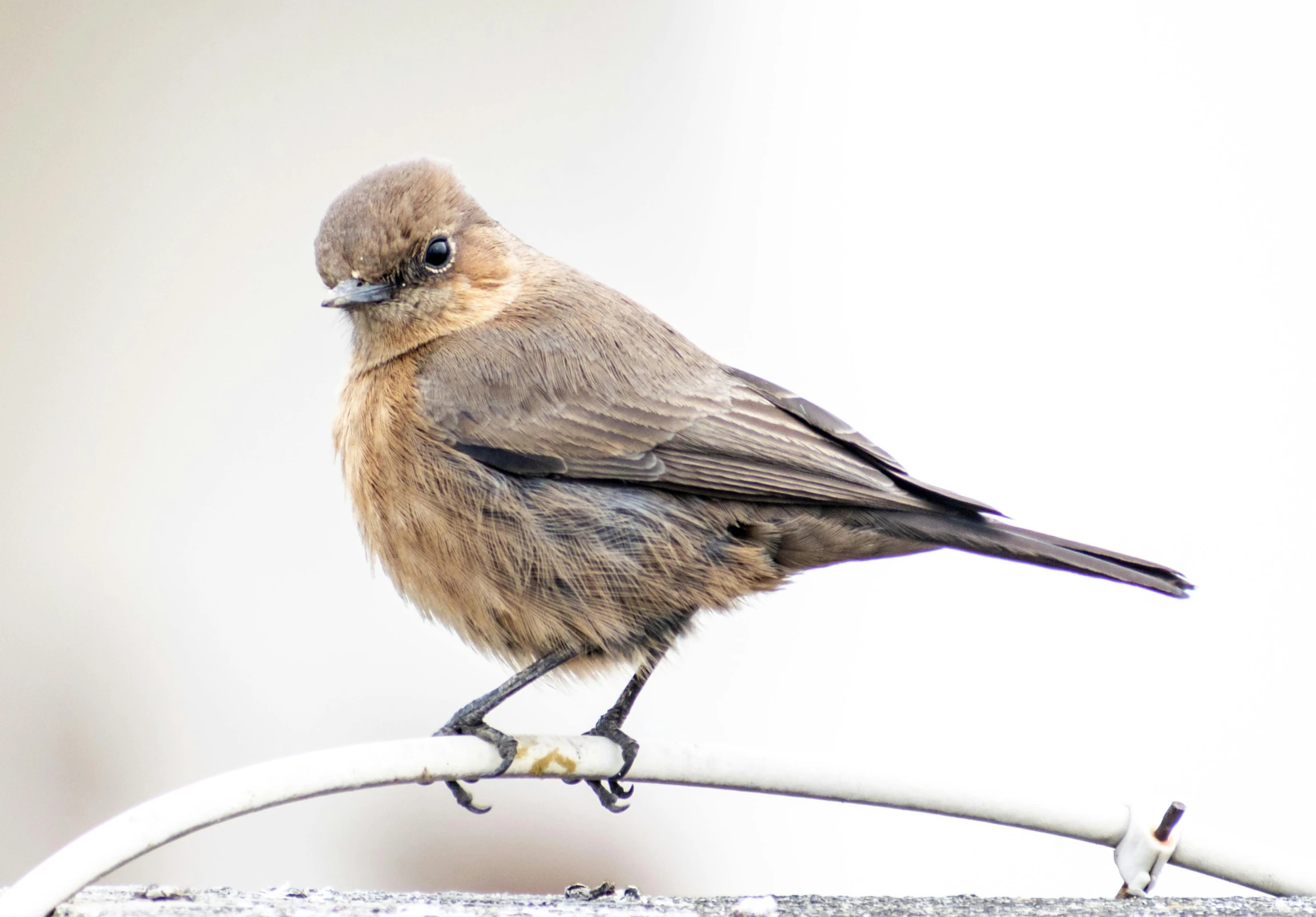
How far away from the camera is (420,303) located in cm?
343

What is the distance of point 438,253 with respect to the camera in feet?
11.3

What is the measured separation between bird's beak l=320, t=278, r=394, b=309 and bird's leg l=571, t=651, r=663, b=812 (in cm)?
107

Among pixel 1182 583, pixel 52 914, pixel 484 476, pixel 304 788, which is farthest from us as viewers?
pixel 484 476

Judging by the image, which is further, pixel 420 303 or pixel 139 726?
pixel 139 726

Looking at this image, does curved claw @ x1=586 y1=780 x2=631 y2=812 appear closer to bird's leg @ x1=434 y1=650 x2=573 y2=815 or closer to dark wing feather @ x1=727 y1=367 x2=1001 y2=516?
bird's leg @ x1=434 y1=650 x2=573 y2=815

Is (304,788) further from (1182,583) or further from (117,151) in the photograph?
(117,151)

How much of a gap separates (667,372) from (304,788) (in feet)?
5.61

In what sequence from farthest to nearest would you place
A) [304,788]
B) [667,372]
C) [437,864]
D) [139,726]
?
[139,726], [437,864], [667,372], [304,788]

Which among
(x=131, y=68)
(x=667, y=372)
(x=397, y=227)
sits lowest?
(x=667, y=372)

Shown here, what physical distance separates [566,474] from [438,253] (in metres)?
0.69

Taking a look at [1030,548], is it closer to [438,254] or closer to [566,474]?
[566,474]

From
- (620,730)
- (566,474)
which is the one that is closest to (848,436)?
(566,474)

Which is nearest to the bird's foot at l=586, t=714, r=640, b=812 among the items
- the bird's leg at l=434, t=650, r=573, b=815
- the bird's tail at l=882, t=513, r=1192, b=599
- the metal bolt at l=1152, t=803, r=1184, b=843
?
the bird's leg at l=434, t=650, r=573, b=815

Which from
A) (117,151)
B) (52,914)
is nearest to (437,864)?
(117,151)
